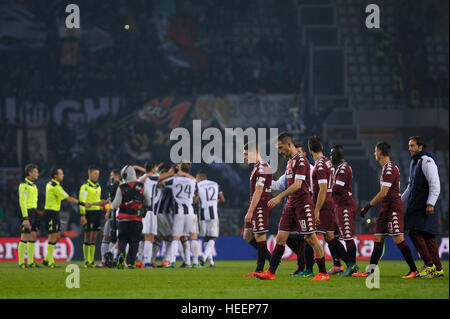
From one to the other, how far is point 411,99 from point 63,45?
55.1ft

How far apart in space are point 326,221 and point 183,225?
4.93m

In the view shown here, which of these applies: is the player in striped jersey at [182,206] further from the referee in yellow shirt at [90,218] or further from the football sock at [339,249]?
the football sock at [339,249]

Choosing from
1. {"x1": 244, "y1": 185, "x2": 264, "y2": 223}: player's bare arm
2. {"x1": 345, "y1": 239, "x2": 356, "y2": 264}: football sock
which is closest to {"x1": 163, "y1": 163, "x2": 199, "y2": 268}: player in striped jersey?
{"x1": 345, "y1": 239, "x2": 356, "y2": 264}: football sock

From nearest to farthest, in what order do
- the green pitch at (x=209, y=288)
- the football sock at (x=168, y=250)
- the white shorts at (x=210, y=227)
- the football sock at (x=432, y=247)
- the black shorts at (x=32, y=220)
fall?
1. the green pitch at (x=209, y=288)
2. the football sock at (x=432, y=247)
3. the black shorts at (x=32, y=220)
4. the football sock at (x=168, y=250)
5. the white shorts at (x=210, y=227)

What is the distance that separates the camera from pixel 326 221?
12.8 m

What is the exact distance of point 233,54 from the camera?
35688 mm

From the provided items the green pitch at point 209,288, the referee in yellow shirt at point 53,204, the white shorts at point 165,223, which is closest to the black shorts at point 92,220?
the referee in yellow shirt at point 53,204

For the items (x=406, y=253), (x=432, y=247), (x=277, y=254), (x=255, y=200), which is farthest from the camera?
(x=432, y=247)

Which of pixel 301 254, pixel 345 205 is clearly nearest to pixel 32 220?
pixel 301 254

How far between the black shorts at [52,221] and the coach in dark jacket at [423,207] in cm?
835

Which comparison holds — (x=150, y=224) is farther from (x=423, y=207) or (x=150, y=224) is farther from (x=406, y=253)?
(x=423, y=207)

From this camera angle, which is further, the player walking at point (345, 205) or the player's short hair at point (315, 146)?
the player walking at point (345, 205)

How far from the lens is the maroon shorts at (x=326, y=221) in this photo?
1277 cm
